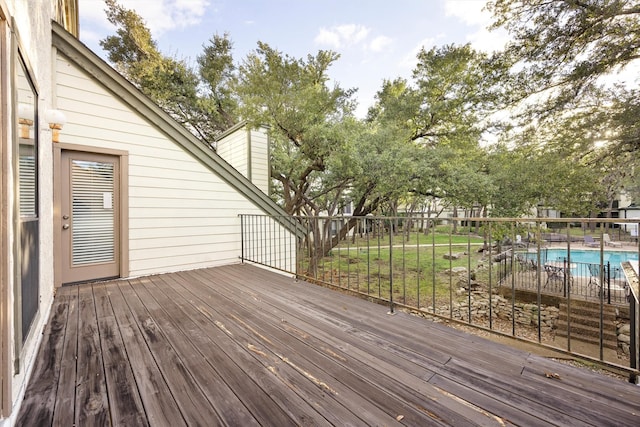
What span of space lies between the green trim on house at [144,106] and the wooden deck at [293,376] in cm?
219

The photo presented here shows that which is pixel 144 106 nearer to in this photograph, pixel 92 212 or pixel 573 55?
pixel 92 212

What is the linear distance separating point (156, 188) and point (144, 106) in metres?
1.27

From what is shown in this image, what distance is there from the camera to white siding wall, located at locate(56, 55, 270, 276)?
371 centimetres

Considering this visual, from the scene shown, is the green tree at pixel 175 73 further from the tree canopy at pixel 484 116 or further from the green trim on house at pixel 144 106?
the green trim on house at pixel 144 106

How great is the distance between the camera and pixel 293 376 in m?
1.69

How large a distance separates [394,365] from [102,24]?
45.6 feet

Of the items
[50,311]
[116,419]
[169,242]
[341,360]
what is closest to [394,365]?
[341,360]

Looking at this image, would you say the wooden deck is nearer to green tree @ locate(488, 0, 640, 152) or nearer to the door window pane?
the door window pane

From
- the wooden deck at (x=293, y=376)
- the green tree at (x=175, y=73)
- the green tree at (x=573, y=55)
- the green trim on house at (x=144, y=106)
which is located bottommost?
the wooden deck at (x=293, y=376)

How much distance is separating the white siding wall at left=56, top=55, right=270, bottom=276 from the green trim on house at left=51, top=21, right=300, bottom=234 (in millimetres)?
99

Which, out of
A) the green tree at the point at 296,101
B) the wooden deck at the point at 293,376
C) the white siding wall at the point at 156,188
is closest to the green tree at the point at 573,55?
the green tree at the point at 296,101

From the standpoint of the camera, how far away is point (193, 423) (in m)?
1.31

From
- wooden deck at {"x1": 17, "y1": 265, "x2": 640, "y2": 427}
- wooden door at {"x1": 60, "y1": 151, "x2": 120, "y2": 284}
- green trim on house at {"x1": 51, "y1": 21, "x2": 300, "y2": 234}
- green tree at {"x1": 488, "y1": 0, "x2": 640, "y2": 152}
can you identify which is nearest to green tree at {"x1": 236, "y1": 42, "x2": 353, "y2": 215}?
green trim on house at {"x1": 51, "y1": 21, "x2": 300, "y2": 234}

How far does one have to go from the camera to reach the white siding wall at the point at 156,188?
3.71 metres
